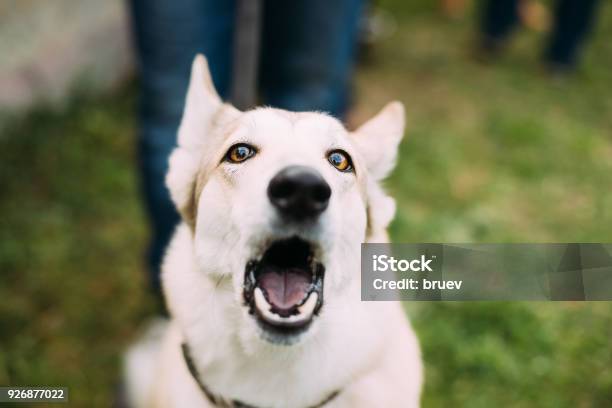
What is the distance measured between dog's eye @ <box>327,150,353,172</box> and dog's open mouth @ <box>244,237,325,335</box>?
1.28 ft

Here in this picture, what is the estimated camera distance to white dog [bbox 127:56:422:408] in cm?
170

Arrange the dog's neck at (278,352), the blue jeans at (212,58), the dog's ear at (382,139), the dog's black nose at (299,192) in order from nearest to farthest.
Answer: the dog's black nose at (299,192)
the dog's neck at (278,352)
the dog's ear at (382,139)
the blue jeans at (212,58)

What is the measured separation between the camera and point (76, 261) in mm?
3557

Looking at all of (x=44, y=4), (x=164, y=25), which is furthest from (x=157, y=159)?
(x=44, y=4)

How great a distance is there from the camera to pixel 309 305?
5.71 feet

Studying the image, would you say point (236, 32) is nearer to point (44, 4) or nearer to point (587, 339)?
point (44, 4)

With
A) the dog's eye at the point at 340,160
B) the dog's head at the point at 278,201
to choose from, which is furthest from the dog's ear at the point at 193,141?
the dog's eye at the point at 340,160

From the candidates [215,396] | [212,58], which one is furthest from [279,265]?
[212,58]

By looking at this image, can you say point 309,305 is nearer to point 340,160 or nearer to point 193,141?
point 340,160

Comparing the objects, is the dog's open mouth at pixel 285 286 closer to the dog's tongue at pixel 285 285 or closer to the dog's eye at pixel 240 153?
the dog's tongue at pixel 285 285

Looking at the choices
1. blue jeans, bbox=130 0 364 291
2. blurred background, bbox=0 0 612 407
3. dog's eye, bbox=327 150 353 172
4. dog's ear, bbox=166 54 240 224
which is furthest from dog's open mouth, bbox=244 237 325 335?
blurred background, bbox=0 0 612 407

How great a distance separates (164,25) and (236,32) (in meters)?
0.44

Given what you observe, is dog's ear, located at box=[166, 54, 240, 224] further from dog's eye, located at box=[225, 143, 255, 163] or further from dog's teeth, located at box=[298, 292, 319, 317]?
dog's teeth, located at box=[298, 292, 319, 317]

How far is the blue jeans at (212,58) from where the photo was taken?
2547 mm
